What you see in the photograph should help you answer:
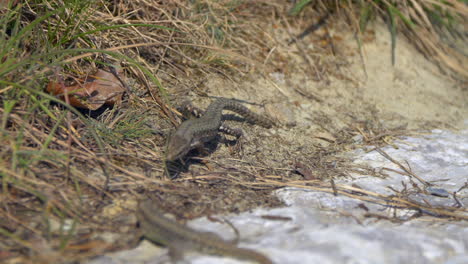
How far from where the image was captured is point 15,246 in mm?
2408

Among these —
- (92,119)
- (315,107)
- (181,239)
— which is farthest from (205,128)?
(315,107)

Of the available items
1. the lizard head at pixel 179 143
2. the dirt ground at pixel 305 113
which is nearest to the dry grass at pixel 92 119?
the dirt ground at pixel 305 113

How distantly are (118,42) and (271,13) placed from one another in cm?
270

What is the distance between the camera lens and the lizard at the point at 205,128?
355 centimetres

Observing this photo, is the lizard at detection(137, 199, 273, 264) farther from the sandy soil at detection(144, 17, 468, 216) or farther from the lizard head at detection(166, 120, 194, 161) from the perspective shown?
the lizard head at detection(166, 120, 194, 161)

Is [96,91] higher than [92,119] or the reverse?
higher

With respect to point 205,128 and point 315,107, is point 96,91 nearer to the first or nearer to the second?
point 205,128

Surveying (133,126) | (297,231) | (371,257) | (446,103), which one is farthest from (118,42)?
(446,103)

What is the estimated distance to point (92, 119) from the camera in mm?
3701

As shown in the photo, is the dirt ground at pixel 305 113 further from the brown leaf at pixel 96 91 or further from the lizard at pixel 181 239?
the brown leaf at pixel 96 91

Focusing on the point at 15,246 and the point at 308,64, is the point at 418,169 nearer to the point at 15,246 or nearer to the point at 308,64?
the point at 308,64

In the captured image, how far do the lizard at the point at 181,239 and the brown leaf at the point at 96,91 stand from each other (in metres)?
1.52

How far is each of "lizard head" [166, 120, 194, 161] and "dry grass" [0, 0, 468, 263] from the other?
17cm

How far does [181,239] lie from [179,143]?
1152 millimetres
